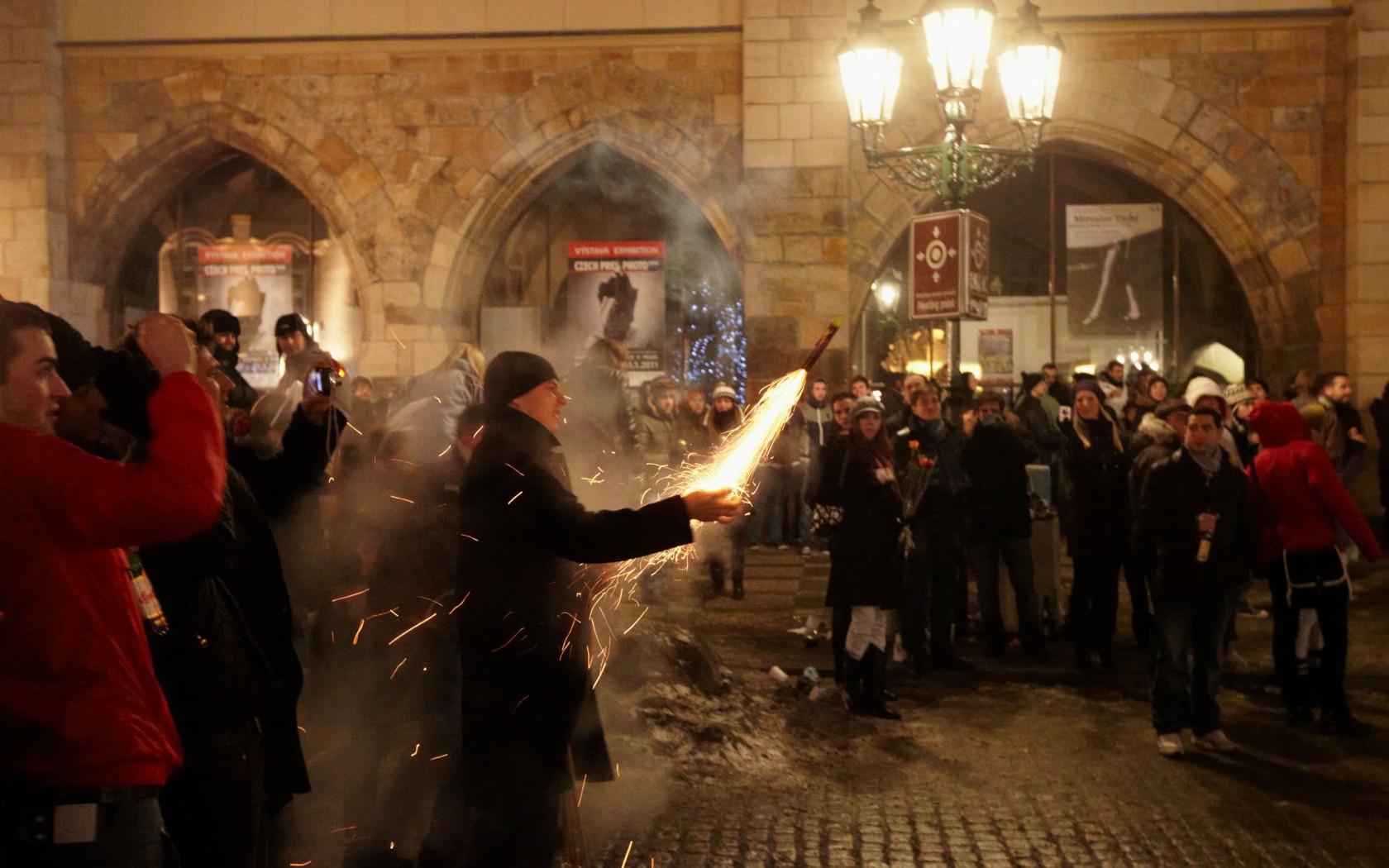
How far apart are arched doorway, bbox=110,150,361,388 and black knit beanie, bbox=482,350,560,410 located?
11.5 m

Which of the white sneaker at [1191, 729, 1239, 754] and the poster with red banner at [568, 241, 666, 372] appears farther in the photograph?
the poster with red banner at [568, 241, 666, 372]

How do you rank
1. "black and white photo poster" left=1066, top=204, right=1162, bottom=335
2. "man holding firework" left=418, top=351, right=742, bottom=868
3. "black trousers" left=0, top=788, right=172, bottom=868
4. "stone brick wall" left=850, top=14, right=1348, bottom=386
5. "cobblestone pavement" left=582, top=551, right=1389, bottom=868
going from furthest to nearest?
"black and white photo poster" left=1066, top=204, right=1162, bottom=335 < "stone brick wall" left=850, top=14, right=1348, bottom=386 < "cobblestone pavement" left=582, top=551, right=1389, bottom=868 < "man holding firework" left=418, top=351, right=742, bottom=868 < "black trousers" left=0, top=788, right=172, bottom=868

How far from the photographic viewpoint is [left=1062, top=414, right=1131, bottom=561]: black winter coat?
7984 mm

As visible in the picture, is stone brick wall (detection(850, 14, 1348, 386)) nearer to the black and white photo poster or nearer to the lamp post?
the black and white photo poster

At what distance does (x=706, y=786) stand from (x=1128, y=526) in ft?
12.4

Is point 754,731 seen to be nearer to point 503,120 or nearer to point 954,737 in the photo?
point 954,737

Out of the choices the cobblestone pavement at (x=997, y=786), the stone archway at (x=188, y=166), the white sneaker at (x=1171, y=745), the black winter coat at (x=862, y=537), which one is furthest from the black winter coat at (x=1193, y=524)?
the stone archway at (x=188, y=166)

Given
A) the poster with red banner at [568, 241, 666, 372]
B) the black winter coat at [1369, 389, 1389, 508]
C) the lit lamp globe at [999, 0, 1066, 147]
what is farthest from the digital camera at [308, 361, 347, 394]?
Result: the black winter coat at [1369, 389, 1389, 508]

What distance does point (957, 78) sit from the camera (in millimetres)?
8258

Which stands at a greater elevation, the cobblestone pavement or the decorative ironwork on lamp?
the decorative ironwork on lamp

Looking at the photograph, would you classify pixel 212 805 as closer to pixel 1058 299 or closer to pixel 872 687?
pixel 872 687

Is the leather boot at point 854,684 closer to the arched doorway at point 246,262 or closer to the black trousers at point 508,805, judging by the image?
the black trousers at point 508,805

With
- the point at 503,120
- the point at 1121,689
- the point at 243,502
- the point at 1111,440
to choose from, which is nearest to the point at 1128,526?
the point at 1111,440

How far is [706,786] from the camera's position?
5.70 m
